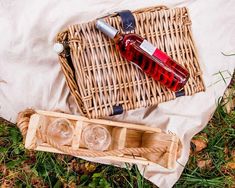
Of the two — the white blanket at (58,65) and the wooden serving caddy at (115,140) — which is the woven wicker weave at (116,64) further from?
the white blanket at (58,65)

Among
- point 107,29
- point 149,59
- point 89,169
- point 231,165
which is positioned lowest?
point 231,165

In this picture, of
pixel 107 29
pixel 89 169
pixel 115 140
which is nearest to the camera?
pixel 107 29

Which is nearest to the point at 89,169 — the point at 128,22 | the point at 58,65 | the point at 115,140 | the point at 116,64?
the point at 115,140

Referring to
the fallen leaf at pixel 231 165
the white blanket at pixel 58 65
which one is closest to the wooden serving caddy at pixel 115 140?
the white blanket at pixel 58 65

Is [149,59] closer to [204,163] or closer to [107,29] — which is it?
[107,29]

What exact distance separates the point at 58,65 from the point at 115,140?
0.36 meters

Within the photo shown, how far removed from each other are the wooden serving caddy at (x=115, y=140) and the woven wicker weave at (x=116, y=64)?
0.12m

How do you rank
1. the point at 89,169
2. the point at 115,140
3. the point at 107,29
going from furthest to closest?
the point at 89,169, the point at 115,140, the point at 107,29

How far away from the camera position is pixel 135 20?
1556 millimetres

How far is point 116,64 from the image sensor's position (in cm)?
155

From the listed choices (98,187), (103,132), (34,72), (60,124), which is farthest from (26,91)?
(98,187)

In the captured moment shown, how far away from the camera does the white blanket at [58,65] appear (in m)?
1.79

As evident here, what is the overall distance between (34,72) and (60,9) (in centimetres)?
26

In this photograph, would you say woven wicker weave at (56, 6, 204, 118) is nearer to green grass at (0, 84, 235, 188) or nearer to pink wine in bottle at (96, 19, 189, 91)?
pink wine in bottle at (96, 19, 189, 91)
